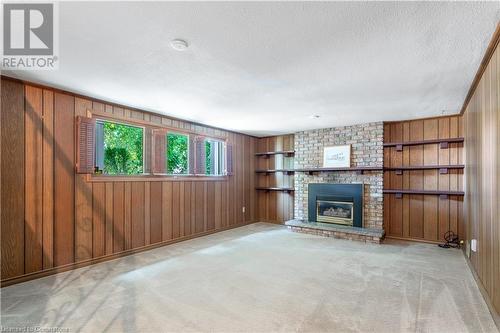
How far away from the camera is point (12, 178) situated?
9.64 feet

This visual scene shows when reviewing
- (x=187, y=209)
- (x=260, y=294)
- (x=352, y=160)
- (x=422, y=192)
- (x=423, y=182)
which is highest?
(x=352, y=160)

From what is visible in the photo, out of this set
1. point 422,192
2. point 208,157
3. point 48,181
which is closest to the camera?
point 48,181

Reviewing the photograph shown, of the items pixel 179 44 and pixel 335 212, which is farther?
pixel 335 212

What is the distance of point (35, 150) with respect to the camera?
3123 millimetres

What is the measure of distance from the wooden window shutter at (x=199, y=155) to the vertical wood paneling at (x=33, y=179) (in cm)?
255

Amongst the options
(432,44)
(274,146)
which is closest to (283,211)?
(274,146)

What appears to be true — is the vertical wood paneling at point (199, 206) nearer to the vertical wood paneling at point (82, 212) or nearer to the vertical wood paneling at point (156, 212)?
the vertical wood paneling at point (156, 212)

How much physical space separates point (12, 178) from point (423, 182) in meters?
6.42

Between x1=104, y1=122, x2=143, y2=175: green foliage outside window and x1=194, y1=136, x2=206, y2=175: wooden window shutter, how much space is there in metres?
1.15

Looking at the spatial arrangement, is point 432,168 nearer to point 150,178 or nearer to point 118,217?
point 150,178

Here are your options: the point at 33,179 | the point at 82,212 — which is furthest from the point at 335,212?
the point at 33,179

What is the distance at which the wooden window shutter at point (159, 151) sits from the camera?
4443mm

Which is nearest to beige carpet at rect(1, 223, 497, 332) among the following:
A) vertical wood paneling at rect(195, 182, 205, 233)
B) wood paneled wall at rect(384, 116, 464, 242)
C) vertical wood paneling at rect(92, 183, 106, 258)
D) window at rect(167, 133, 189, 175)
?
vertical wood paneling at rect(92, 183, 106, 258)

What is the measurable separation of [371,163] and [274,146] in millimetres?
2547
